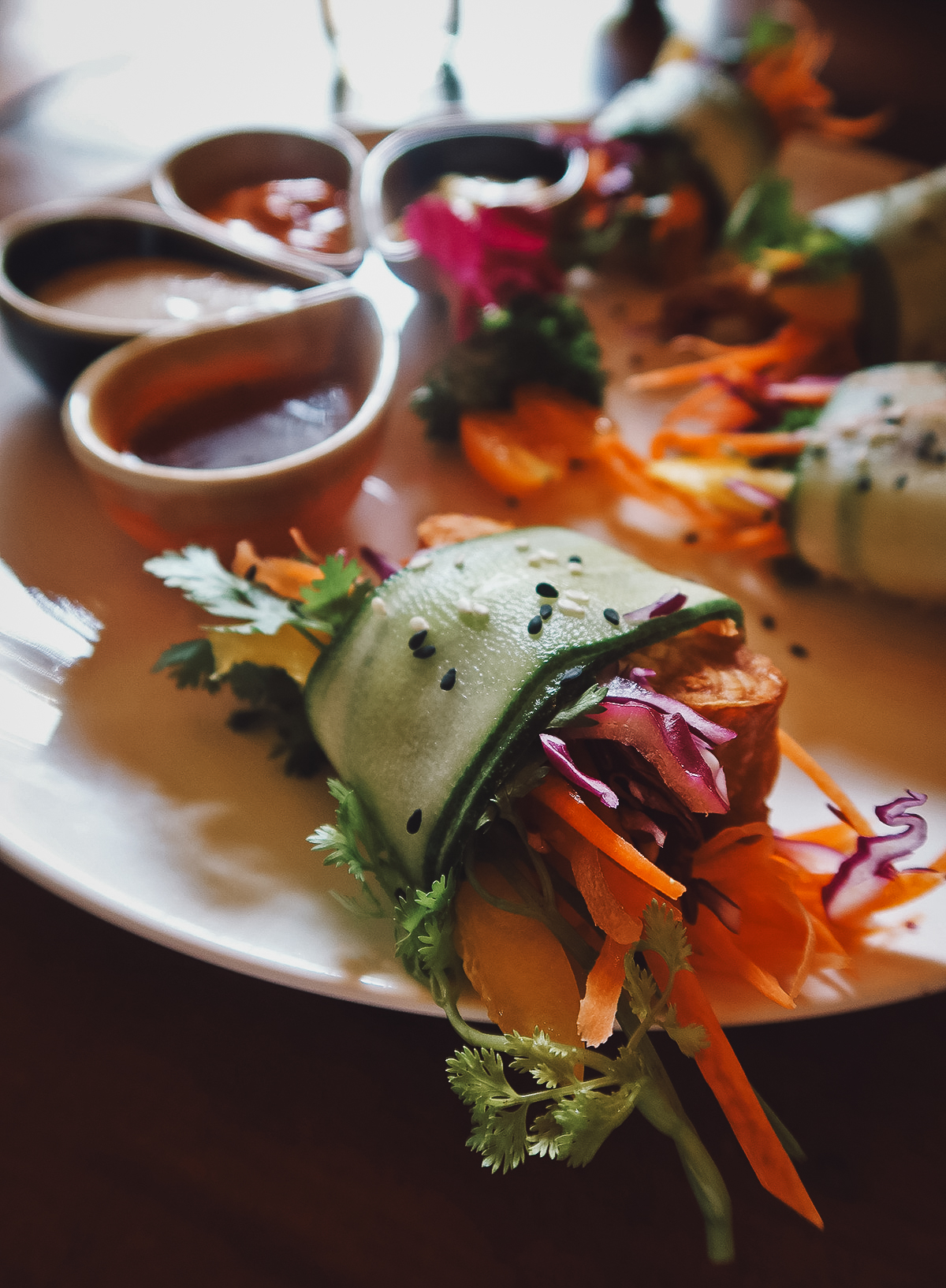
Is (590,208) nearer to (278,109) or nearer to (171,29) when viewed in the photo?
(278,109)

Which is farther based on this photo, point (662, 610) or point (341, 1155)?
point (662, 610)

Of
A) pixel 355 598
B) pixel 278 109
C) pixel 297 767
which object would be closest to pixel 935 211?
pixel 355 598

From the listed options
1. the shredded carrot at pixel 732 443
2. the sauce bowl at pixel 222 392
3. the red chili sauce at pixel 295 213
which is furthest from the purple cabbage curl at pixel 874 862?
the red chili sauce at pixel 295 213

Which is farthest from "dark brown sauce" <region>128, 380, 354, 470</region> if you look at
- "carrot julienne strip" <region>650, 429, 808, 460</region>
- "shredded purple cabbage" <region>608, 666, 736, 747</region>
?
"shredded purple cabbage" <region>608, 666, 736, 747</region>

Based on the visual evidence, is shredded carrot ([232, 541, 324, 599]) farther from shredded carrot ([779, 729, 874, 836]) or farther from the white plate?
shredded carrot ([779, 729, 874, 836])

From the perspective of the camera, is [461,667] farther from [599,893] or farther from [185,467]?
[185,467]

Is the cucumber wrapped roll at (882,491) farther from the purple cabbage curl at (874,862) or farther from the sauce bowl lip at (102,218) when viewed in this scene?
the sauce bowl lip at (102,218)

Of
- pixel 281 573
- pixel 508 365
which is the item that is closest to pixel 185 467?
pixel 281 573
